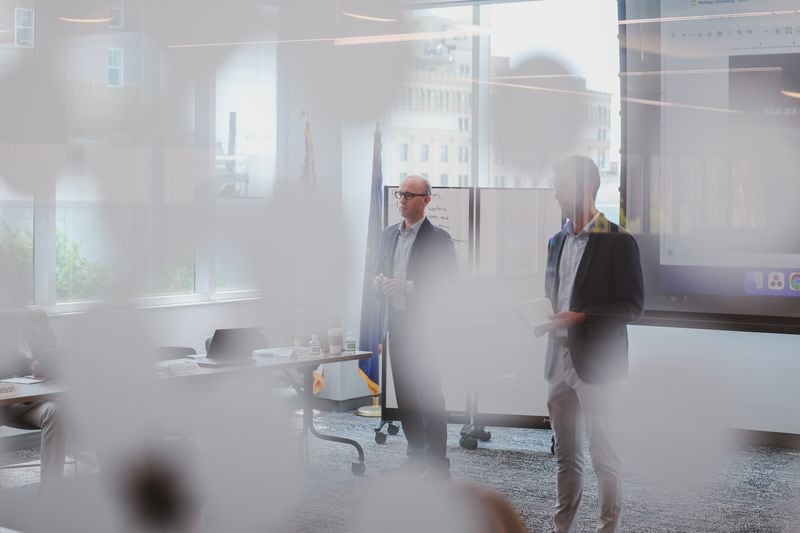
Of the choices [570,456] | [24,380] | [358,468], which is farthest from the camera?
[570,456]

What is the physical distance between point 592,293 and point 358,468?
551mm

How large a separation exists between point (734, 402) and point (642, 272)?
1.02 feet

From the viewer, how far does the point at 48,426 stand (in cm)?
77

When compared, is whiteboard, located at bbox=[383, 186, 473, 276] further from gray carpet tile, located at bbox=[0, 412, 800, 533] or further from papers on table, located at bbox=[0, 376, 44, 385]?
papers on table, located at bbox=[0, 376, 44, 385]

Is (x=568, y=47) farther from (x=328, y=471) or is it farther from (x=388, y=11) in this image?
(x=328, y=471)

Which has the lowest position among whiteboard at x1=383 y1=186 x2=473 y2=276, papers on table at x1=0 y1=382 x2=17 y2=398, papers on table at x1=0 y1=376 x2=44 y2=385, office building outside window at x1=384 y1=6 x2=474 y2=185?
papers on table at x1=0 y1=382 x2=17 y2=398

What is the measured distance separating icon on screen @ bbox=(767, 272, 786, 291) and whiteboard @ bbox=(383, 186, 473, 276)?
31cm

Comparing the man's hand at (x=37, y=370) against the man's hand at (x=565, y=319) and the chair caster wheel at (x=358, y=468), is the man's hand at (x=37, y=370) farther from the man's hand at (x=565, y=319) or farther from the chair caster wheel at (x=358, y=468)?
the man's hand at (x=565, y=319)

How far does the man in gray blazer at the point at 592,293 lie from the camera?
0.87 m

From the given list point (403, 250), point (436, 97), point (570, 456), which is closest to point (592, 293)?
point (403, 250)

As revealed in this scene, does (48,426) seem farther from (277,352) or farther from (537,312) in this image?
(537,312)

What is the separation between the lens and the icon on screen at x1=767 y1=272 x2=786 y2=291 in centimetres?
89

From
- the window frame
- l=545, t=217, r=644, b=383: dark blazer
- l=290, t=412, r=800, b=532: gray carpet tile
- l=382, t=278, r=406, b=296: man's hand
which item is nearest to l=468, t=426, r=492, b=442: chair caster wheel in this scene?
l=290, t=412, r=800, b=532: gray carpet tile

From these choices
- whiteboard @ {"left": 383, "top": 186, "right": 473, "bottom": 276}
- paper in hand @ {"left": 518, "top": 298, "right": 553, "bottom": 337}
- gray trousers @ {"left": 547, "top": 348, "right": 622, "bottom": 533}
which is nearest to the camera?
whiteboard @ {"left": 383, "top": 186, "right": 473, "bottom": 276}
